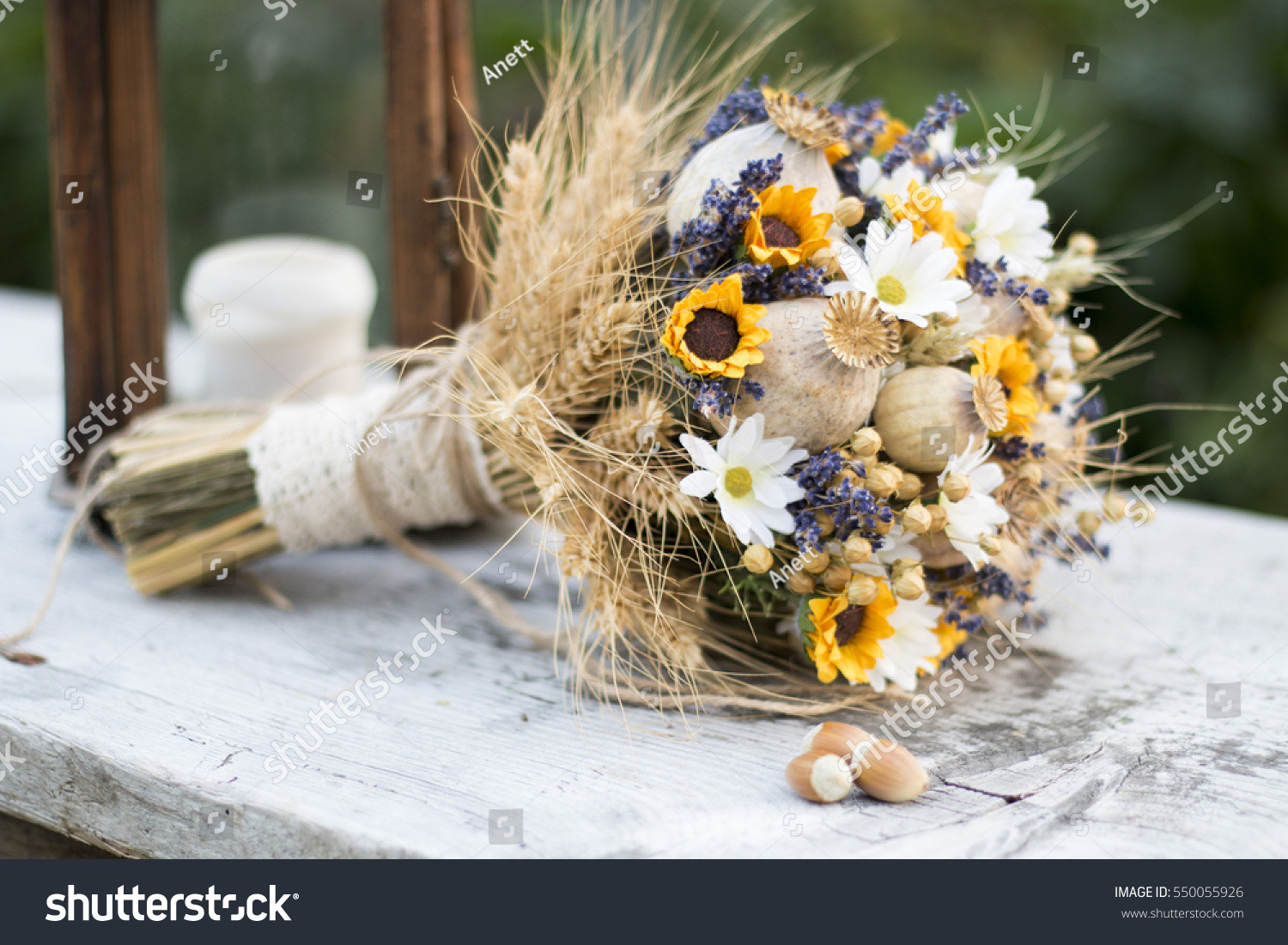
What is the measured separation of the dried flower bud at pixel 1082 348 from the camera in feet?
2.93

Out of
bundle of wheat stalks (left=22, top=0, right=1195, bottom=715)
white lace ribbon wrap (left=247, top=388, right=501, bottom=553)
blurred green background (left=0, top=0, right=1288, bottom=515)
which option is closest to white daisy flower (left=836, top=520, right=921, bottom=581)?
bundle of wheat stalks (left=22, top=0, right=1195, bottom=715)

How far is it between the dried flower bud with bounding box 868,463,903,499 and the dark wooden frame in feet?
1.66

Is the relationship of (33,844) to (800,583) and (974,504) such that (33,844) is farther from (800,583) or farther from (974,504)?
(974,504)

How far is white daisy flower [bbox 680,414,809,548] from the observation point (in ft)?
2.43

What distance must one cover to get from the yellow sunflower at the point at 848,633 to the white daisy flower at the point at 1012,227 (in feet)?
0.91

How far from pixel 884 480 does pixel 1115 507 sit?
23cm

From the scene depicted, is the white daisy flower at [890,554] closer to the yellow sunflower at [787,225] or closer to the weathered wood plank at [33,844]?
the yellow sunflower at [787,225]

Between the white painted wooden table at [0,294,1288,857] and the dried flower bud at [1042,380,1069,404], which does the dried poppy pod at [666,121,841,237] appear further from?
the white painted wooden table at [0,294,1288,857]

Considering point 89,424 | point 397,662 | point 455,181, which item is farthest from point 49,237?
point 397,662

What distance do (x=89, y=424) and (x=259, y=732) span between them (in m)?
0.55

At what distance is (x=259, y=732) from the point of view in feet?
2.62
